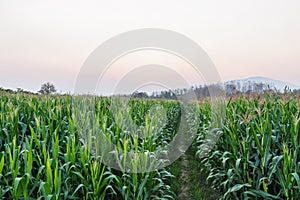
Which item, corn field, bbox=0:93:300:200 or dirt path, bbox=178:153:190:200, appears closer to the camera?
corn field, bbox=0:93:300:200

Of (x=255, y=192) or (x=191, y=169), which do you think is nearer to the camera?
(x=255, y=192)

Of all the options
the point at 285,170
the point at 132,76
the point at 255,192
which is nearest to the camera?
the point at 285,170

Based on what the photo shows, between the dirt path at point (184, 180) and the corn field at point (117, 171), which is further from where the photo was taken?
the dirt path at point (184, 180)

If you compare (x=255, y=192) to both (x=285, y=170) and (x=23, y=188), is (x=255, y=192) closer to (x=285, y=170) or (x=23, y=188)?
(x=285, y=170)

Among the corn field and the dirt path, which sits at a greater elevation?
the corn field

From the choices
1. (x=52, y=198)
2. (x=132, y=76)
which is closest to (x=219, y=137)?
(x=132, y=76)

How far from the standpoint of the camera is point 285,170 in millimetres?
2732

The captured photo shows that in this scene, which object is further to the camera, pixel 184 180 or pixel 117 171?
pixel 184 180

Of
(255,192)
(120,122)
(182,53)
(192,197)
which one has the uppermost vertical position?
(182,53)

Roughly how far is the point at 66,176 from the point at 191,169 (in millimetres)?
3311

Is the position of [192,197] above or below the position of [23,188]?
below

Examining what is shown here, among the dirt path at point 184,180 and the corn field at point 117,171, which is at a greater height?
the corn field at point 117,171

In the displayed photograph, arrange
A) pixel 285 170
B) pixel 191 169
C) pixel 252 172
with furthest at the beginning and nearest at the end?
pixel 191 169 → pixel 252 172 → pixel 285 170

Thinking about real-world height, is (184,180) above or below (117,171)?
below
